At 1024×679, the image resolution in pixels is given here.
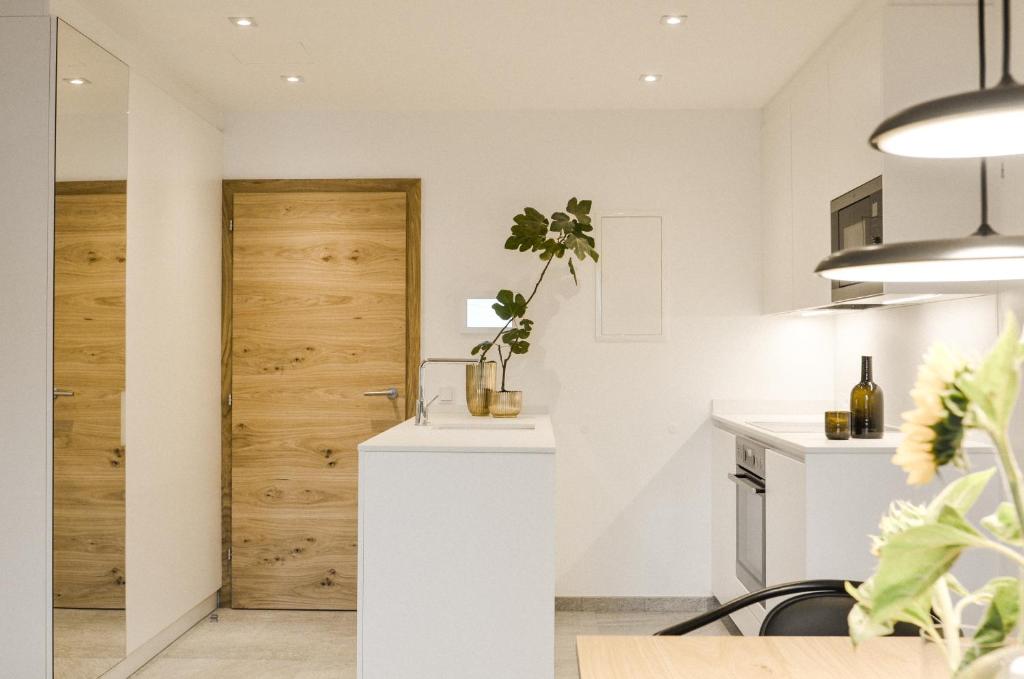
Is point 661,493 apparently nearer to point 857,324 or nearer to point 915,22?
point 857,324

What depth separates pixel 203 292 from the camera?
13.1 ft

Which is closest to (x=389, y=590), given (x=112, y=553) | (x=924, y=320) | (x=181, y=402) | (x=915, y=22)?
(x=112, y=553)

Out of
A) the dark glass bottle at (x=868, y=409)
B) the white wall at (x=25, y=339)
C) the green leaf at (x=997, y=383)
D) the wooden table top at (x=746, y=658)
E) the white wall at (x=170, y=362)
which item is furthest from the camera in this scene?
the white wall at (x=170, y=362)

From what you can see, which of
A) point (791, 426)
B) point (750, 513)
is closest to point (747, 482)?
point (750, 513)

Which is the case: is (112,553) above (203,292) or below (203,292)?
below

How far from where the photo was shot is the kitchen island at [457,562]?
8.13 feet

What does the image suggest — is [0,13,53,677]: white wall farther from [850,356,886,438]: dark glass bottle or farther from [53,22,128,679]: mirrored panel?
[850,356,886,438]: dark glass bottle

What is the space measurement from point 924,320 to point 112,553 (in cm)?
320

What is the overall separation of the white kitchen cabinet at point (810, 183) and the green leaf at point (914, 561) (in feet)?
9.08

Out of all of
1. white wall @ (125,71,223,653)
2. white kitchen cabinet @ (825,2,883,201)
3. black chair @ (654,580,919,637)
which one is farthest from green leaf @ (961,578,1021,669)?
white wall @ (125,71,223,653)

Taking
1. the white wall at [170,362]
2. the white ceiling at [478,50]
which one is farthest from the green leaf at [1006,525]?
the white wall at [170,362]

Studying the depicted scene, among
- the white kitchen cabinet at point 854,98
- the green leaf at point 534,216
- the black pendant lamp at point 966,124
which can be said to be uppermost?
the white kitchen cabinet at point 854,98

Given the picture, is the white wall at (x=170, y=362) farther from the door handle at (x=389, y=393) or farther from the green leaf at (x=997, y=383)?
the green leaf at (x=997, y=383)

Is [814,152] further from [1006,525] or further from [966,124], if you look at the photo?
[1006,525]
